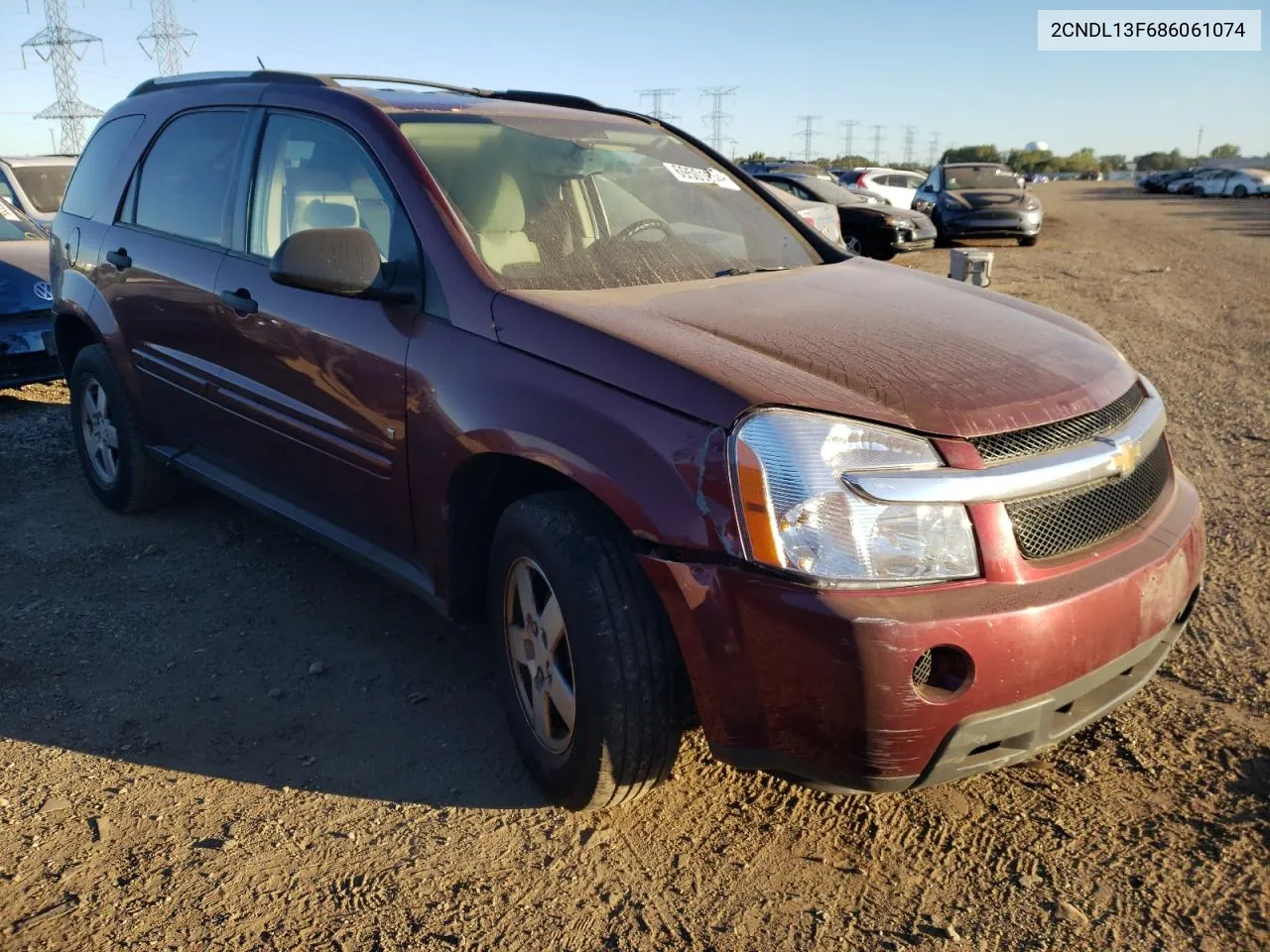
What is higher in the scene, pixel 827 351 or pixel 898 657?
pixel 827 351

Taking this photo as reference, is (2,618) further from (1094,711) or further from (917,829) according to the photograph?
(1094,711)

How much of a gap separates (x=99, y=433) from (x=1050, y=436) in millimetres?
4346

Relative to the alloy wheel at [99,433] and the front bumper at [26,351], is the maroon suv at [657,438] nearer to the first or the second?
the alloy wheel at [99,433]

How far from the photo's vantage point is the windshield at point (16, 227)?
786 centimetres

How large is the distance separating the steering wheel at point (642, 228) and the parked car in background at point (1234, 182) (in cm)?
5365

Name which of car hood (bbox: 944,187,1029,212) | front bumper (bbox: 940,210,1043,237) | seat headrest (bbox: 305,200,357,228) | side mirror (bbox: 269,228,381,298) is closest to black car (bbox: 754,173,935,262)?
front bumper (bbox: 940,210,1043,237)

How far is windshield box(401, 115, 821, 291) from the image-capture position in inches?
118

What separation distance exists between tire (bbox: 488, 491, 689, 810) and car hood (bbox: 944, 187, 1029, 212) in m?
17.7

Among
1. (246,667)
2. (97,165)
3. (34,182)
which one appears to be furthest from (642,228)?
(34,182)

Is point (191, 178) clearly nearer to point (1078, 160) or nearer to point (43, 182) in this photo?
point (43, 182)

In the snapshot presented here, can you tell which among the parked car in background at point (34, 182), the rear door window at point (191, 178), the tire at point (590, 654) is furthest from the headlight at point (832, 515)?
the parked car in background at point (34, 182)

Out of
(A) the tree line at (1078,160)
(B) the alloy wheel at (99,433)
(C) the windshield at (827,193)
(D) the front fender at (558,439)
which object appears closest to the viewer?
(D) the front fender at (558,439)

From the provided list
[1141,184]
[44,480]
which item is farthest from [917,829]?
[1141,184]

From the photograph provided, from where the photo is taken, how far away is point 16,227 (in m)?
8.04
